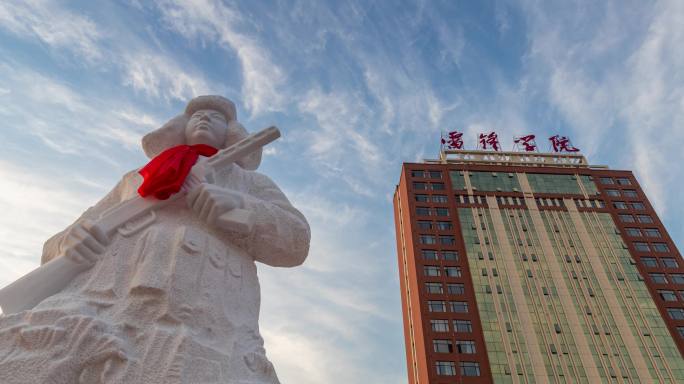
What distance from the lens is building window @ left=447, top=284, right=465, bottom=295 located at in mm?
36031

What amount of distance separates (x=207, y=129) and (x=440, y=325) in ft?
107

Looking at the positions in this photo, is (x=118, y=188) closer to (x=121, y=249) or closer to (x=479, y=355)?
(x=121, y=249)

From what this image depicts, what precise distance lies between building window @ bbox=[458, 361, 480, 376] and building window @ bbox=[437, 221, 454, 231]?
11980 millimetres

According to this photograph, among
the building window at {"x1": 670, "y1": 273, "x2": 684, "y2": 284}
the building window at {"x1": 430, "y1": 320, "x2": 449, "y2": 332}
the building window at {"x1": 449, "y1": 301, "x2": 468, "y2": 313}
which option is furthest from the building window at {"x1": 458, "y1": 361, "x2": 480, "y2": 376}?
the building window at {"x1": 670, "y1": 273, "x2": 684, "y2": 284}

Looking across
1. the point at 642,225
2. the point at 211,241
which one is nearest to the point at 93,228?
the point at 211,241

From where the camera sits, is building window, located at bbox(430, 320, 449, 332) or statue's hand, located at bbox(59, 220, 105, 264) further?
building window, located at bbox(430, 320, 449, 332)

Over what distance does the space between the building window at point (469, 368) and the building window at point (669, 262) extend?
19.0 m

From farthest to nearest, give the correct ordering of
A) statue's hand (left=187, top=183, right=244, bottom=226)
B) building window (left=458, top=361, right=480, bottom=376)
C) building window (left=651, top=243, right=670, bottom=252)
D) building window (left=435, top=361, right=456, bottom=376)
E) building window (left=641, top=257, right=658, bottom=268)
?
building window (left=651, top=243, right=670, bottom=252) → building window (left=641, top=257, right=658, bottom=268) → building window (left=435, top=361, right=456, bottom=376) → building window (left=458, top=361, right=480, bottom=376) → statue's hand (left=187, top=183, right=244, bottom=226)

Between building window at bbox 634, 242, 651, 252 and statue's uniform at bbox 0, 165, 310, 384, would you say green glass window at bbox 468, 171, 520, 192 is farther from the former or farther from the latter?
statue's uniform at bbox 0, 165, 310, 384

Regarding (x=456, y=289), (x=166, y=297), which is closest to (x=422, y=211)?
(x=456, y=289)

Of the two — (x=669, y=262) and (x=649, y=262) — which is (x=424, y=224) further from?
(x=669, y=262)

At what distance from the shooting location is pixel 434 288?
36406 mm

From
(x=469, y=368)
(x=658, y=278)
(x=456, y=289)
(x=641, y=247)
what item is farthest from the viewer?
(x=641, y=247)

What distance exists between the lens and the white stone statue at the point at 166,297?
2402 mm
